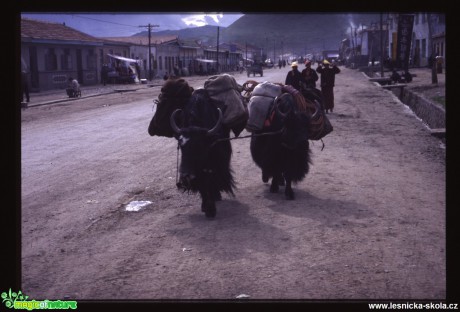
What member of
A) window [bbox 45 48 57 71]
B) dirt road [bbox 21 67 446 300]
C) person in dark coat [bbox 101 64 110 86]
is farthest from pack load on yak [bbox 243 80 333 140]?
person in dark coat [bbox 101 64 110 86]

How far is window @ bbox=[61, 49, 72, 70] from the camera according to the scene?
3869 cm

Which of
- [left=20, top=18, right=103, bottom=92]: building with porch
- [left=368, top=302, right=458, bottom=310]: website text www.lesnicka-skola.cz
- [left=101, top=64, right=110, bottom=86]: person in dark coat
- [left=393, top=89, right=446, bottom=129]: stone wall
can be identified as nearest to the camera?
[left=368, top=302, right=458, bottom=310]: website text www.lesnicka-skola.cz

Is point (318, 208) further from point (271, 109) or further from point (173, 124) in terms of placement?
point (173, 124)

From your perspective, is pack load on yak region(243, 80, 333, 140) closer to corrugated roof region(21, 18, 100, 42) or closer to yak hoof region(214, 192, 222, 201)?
yak hoof region(214, 192, 222, 201)

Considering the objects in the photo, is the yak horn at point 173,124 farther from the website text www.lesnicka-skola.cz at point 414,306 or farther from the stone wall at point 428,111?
the stone wall at point 428,111

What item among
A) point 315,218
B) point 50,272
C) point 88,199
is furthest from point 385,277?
point 88,199

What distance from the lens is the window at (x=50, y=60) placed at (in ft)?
119

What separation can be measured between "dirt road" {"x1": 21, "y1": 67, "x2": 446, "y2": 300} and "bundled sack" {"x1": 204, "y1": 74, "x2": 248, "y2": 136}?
1.07 m

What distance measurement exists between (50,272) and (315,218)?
291cm

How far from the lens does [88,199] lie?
723 cm

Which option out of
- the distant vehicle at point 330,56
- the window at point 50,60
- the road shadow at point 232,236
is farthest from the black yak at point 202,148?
the distant vehicle at point 330,56

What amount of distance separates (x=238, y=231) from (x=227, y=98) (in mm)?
1787

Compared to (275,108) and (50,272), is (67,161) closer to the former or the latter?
(275,108)

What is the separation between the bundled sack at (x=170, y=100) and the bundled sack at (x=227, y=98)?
0.94 ft
